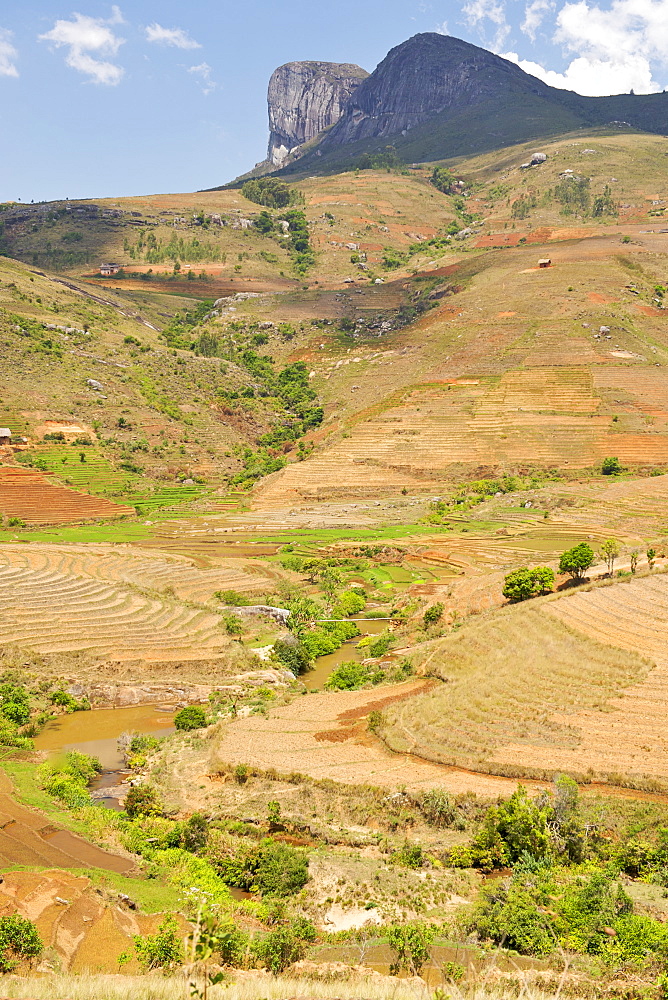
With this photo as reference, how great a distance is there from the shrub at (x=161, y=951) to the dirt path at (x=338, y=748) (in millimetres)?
9516

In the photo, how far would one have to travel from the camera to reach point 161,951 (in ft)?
45.1

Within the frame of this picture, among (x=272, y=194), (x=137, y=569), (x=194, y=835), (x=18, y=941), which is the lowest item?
(x=194, y=835)

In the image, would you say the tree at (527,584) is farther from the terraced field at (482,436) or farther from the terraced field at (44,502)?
the terraced field at (44,502)

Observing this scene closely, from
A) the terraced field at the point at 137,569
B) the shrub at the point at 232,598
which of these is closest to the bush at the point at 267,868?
the shrub at the point at 232,598

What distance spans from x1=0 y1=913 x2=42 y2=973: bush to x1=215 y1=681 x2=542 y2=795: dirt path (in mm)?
10748

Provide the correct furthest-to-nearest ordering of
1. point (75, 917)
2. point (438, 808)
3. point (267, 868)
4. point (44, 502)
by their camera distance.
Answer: point (44, 502) < point (438, 808) < point (267, 868) < point (75, 917)

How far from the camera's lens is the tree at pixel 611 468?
69500mm

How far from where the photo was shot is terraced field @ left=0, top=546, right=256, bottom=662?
119 ft

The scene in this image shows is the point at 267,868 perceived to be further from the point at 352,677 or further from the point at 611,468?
the point at 611,468

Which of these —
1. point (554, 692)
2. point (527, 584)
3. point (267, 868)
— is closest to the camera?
point (267, 868)

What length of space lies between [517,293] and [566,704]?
9021cm

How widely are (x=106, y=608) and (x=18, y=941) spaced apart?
27.3 meters

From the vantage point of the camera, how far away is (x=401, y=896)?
17.6 meters

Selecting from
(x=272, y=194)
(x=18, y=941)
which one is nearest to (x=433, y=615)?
(x=18, y=941)
